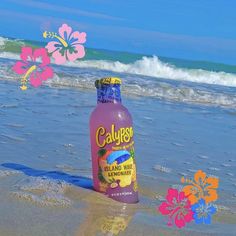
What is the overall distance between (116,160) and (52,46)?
3.80 ft

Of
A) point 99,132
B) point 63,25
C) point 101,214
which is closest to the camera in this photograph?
point 101,214

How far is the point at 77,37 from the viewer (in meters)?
3.24

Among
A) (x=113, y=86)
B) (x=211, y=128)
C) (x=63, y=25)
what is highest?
(x=63, y=25)

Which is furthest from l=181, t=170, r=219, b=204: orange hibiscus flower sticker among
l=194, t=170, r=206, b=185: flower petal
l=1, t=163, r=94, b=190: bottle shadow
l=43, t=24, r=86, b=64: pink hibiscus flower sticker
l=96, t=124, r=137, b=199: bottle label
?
l=43, t=24, r=86, b=64: pink hibiscus flower sticker

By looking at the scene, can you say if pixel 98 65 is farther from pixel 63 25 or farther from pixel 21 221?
pixel 21 221

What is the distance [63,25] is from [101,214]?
1416mm

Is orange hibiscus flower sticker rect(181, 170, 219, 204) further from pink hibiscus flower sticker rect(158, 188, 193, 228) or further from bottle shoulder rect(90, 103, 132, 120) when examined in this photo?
bottle shoulder rect(90, 103, 132, 120)

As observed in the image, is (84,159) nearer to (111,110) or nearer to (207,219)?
(111,110)

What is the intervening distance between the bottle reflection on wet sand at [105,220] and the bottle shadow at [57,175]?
0.31 m

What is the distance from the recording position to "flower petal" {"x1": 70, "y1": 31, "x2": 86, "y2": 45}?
3.17m

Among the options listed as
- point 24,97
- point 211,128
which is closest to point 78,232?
point 211,128

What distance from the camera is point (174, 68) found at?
23062 mm

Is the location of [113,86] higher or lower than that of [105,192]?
higher

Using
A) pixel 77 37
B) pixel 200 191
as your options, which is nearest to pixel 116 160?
pixel 200 191
